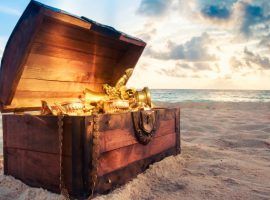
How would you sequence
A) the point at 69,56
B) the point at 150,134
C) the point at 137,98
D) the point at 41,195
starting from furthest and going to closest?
the point at 137,98 → the point at 69,56 → the point at 150,134 → the point at 41,195

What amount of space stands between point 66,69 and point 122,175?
1405 mm

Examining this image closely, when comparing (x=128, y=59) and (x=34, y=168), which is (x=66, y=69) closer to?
(x=128, y=59)

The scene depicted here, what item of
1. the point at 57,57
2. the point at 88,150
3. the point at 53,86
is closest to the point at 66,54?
the point at 57,57

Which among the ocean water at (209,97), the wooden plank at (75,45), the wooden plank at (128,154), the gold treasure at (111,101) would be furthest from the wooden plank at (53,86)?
the ocean water at (209,97)

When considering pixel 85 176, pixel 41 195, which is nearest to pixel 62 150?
pixel 85 176

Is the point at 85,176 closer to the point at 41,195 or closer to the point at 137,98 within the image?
the point at 41,195

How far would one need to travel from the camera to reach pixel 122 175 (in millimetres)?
2738

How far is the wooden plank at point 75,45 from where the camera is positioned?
2.84 metres

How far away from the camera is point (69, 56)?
10.9ft

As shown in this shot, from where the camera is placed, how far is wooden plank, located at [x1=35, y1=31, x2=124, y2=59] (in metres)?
2.84

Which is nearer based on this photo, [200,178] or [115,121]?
[115,121]

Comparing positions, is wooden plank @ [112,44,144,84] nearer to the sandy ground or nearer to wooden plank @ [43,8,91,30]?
wooden plank @ [43,8,91,30]

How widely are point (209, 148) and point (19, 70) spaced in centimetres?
321

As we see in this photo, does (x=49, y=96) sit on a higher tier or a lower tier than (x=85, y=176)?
higher
